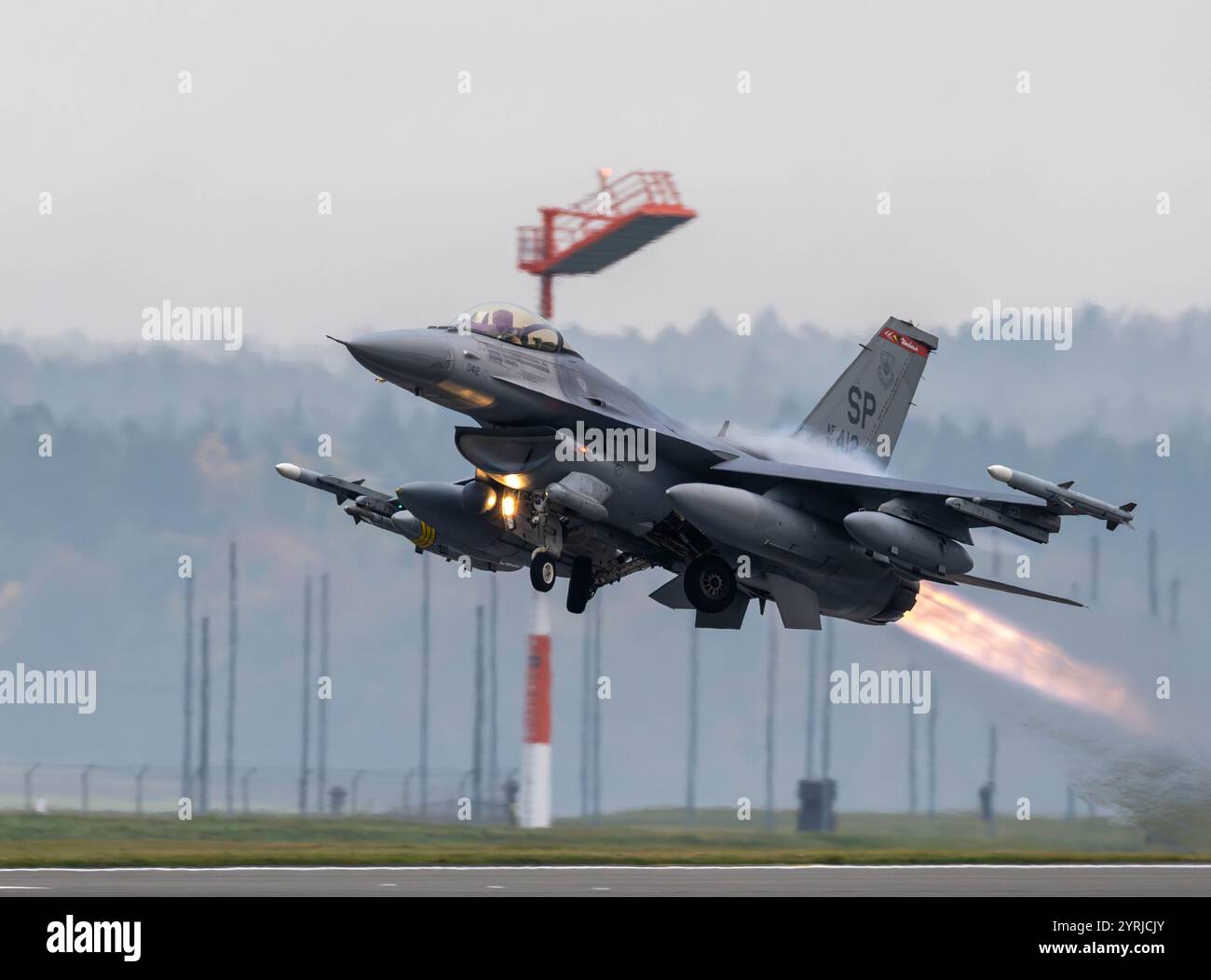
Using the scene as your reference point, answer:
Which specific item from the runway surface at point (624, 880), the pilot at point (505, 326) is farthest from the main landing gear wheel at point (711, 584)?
the pilot at point (505, 326)

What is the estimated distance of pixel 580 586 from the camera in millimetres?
25625

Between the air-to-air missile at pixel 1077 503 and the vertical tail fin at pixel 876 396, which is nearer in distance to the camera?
the air-to-air missile at pixel 1077 503

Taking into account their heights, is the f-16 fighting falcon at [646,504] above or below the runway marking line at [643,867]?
above

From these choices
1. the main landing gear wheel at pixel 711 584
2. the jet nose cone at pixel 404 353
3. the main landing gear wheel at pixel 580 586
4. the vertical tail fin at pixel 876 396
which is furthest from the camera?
the vertical tail fin at pixel 876 396

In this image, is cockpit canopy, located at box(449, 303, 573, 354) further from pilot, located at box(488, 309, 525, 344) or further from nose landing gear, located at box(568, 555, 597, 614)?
nose landing gear, located at box(568, 555, 597, 614)

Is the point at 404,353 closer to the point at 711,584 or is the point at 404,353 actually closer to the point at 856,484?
the point at 711,584

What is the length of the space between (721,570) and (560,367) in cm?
375

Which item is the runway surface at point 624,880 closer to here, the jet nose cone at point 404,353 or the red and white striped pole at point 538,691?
the jet nose cone at point 404,353

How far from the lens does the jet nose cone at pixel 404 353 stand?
73.0 ft

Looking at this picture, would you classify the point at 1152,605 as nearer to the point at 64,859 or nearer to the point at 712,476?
the point at 712,476

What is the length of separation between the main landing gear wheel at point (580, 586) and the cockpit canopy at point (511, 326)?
3.23m

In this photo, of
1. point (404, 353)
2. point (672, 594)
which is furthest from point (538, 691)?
point (404, 353)
